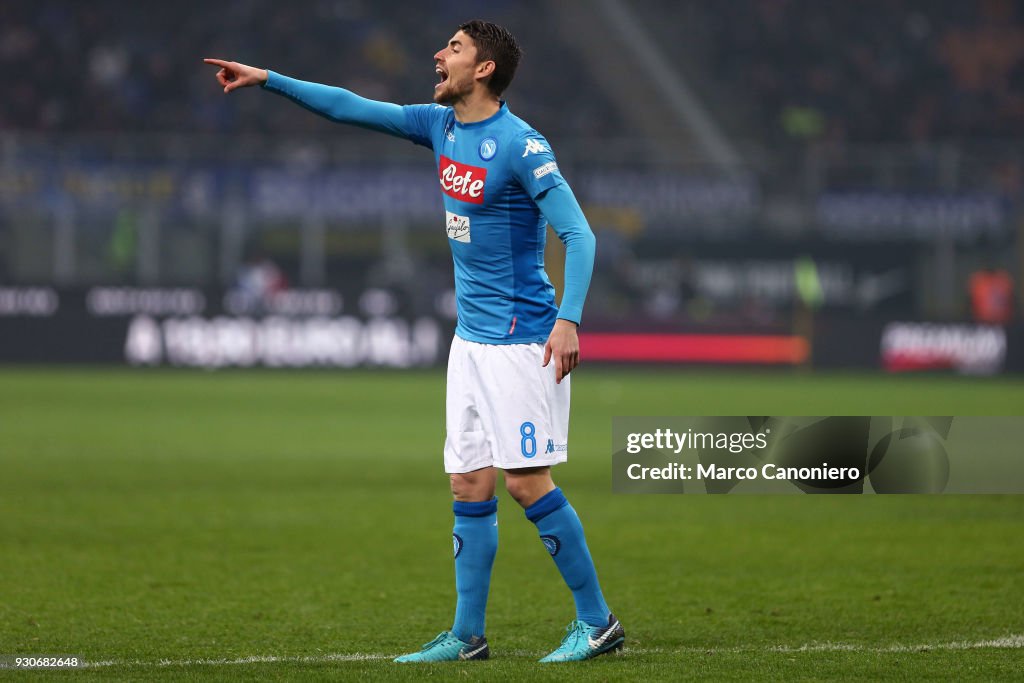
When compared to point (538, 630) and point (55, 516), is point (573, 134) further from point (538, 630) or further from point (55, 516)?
point (538, 630)

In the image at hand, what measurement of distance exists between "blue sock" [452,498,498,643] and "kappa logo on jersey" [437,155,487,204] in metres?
1.02

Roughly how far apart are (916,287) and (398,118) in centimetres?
1905

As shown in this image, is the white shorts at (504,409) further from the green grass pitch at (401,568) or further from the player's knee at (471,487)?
the green grass pitch at (401,568)

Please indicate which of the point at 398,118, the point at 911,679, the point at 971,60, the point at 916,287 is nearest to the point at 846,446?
the point at 911,679

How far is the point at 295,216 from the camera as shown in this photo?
71.4 feet

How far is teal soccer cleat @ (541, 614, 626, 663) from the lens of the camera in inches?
188

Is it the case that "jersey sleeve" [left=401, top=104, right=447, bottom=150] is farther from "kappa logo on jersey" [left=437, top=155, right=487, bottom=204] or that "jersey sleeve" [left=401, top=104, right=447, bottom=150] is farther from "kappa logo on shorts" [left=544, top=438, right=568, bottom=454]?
"kappa logo on shorts" [left=544, top=438, right=568, bottom=454]

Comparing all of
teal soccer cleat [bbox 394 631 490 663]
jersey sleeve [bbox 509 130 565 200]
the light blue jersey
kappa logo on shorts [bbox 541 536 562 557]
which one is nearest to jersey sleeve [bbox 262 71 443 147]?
the light blue jersey

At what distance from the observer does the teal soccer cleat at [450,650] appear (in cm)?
479

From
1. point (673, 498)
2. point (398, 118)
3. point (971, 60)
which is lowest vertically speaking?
point (673, 498)

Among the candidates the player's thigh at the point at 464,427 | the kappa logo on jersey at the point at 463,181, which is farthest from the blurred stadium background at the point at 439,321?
the kappa logo on jersey at the point at 463,181

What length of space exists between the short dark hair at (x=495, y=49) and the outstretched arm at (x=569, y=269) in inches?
17.2

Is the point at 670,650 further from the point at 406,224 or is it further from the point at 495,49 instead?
the point at 406,224

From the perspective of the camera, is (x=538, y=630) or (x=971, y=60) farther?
(x=971, y=60)
